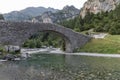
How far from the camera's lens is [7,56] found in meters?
55.1

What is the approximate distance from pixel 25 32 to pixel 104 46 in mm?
20393

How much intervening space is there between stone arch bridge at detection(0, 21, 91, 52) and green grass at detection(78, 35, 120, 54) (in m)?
3.49

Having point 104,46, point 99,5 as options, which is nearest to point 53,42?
point 99,5

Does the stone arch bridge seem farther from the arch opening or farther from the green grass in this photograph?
the green grass

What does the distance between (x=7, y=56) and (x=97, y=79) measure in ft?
87.8

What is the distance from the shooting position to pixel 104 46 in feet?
254

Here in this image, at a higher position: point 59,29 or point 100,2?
point 100,2

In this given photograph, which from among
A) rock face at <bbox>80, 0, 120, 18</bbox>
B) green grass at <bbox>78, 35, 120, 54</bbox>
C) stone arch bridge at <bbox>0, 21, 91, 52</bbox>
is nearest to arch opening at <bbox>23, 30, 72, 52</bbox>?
stone arch bridge at <bbox>0, 21, 91, 52</bbox>

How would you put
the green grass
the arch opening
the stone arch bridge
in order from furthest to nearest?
the arch opening < the green grass < the stone arch bridge

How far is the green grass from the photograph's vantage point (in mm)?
74350

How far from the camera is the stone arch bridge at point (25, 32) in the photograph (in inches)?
2581

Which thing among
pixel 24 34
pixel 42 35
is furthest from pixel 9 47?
pixel 42 35

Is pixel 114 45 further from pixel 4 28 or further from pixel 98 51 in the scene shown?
pixel 4 28

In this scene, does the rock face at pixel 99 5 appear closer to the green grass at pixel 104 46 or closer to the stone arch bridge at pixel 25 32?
the green grass at pixel 104 46
